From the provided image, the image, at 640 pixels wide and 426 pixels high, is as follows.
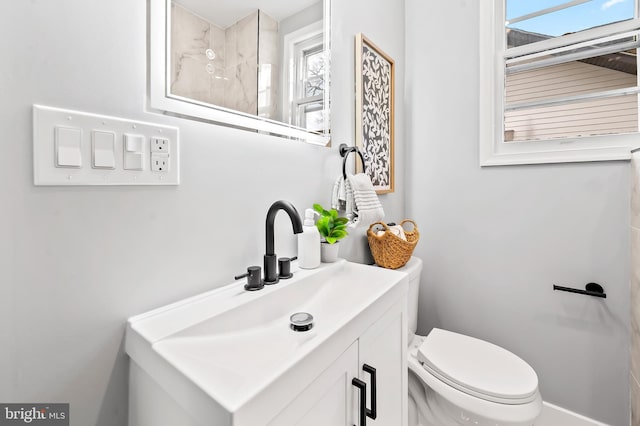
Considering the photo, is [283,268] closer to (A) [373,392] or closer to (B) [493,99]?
(A) [373,392]

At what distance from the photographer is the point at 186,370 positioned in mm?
420

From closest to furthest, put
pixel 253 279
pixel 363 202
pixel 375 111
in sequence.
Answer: pixel 253 279 < pixel 363 202 < pixel 375 111

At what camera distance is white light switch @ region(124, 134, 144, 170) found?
571mm

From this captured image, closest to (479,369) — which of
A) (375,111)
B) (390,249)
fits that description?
(390,249)

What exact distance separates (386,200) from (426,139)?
478 mm

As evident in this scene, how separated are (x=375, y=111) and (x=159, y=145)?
1.12 meters

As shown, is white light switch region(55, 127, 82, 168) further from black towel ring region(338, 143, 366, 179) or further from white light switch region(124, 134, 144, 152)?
black towel ring region(338, 143, 366, 179)

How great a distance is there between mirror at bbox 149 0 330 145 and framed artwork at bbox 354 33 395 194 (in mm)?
240

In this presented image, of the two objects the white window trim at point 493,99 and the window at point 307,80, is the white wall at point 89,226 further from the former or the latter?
the white window trim at point 493,99

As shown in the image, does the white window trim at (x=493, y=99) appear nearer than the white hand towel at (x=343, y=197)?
No

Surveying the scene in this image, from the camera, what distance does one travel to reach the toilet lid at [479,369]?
3.20ft

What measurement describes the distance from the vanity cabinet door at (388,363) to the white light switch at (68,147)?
0.67 meters

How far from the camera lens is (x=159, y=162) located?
2.04 ft

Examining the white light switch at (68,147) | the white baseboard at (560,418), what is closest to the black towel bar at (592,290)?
the white baseboard at (560,418)
